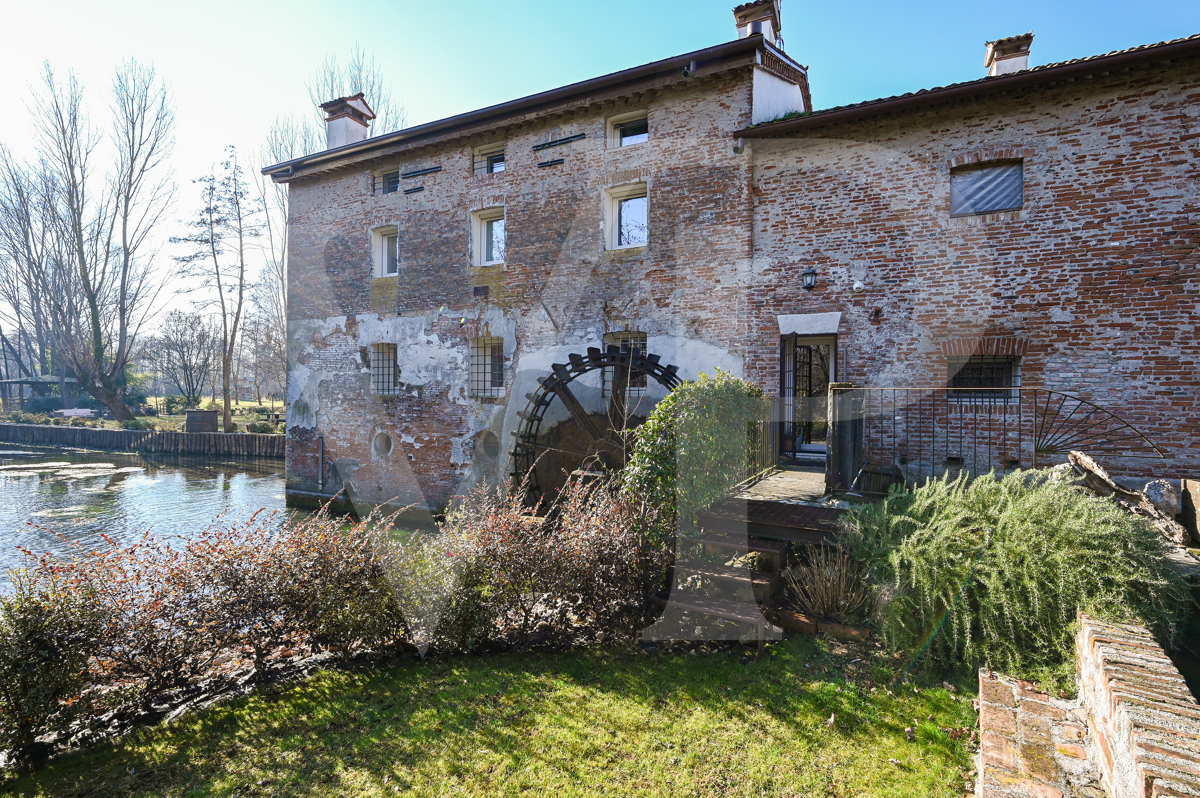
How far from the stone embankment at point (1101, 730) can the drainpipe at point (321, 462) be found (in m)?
14.2

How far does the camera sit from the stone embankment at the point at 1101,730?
2.25 metres

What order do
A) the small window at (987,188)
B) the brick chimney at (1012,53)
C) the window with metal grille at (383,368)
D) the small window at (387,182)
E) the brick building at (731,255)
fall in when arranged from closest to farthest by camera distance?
the brick building at (731,255) → the small window at (987,188) → the brick chimney at (1012,53) → the window with metal grille at (383,368) → the small window at (387,182)

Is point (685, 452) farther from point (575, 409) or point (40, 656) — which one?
point (40, 656)

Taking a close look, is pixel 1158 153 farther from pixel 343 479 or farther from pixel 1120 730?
pixel 343 479

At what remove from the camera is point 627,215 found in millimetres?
10938

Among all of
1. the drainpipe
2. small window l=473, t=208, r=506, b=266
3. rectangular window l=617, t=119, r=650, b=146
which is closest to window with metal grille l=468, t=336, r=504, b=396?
small window l=473, t=208, r=506, b=266

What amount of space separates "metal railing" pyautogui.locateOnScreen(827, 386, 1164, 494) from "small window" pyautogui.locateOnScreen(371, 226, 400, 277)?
35.7 feet

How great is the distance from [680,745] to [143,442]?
2796 cm

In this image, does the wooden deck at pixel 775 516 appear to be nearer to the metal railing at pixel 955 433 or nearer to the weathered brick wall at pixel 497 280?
the metal railing at pixel 955 433

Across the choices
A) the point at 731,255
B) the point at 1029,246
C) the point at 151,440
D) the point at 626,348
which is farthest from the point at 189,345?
the point at 1029,246

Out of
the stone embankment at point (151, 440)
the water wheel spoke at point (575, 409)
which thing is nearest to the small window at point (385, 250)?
the water wheel spoke at point (575, 409)

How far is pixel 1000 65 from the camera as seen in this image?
355 inches

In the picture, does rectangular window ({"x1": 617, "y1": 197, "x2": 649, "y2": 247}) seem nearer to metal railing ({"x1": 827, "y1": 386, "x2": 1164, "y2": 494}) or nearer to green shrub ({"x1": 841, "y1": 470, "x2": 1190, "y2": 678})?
metal railing ({"x1": 827, "y1": 386, "x2": 1164, "y2": 494})

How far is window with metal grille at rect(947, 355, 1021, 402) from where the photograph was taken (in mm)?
7742
